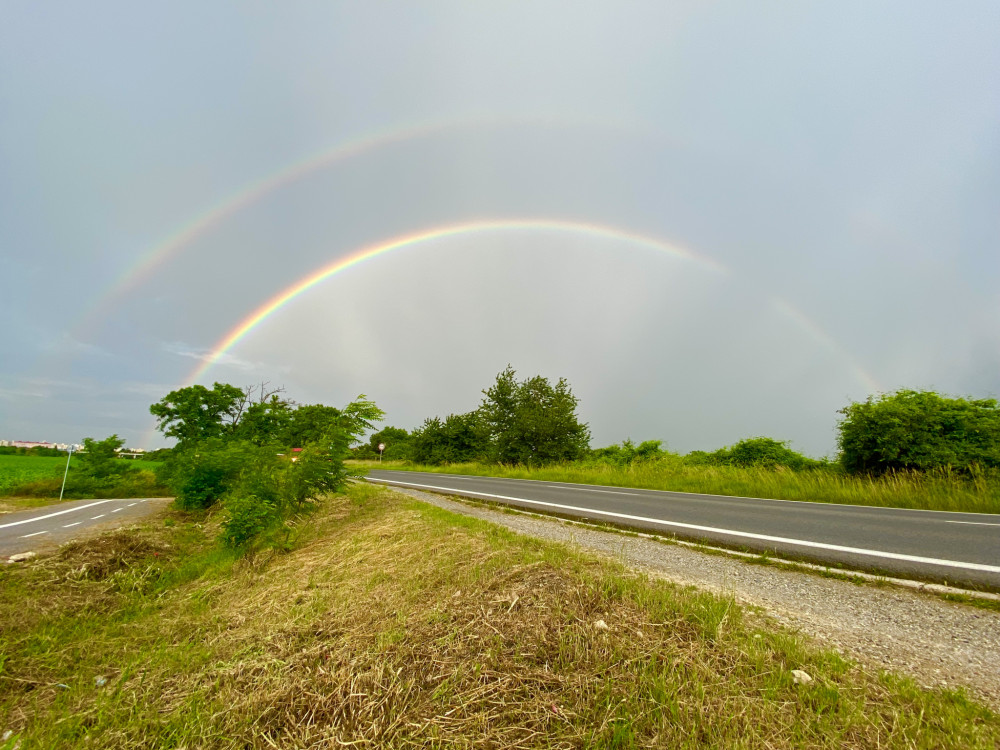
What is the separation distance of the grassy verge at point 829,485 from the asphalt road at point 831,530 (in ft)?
5.59

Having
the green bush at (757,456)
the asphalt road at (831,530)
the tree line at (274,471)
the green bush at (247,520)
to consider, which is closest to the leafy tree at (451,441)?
the green bush at (757,456)

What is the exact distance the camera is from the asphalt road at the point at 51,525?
7991 millimetres

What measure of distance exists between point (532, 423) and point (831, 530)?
84.1ft

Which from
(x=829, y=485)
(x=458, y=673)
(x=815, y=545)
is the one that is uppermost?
(x=829, y=485)

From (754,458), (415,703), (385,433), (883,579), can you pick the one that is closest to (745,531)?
(883,579)

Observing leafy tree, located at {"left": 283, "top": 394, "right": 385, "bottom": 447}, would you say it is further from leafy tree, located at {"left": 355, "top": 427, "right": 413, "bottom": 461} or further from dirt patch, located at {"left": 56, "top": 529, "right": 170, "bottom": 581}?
leafy tree, located at {"left": 355, "top": 427, "right": 413, "bottom": 461}

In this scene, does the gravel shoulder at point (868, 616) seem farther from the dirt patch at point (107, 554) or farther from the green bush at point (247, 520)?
the dirt patch at point (107, 554)

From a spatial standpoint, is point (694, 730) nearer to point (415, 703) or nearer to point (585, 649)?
point (585, 649)

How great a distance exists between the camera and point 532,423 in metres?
32.3

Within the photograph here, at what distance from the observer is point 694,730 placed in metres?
2.02

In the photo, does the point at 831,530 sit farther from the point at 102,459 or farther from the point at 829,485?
the point at 102,459

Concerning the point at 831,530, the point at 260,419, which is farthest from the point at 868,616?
the point at 260,419

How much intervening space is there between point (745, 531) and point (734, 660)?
5.08 metres

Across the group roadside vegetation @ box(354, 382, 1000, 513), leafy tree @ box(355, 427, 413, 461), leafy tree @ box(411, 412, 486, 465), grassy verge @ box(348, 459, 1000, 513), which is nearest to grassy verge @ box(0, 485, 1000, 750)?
roadside vegetation @ box(354, 382, 1000, 513)
